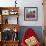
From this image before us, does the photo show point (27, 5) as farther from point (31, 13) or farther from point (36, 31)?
point (36, 31)

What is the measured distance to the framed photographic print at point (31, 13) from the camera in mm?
5875

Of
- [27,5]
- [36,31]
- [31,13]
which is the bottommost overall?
[36,31]

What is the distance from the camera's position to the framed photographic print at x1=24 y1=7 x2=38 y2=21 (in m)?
5.88

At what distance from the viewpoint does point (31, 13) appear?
590 centimetres

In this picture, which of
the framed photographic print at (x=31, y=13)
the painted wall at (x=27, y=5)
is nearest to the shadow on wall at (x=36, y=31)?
the painted wall at (x=27, y=5)

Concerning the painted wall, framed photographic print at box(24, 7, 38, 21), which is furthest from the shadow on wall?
framed photographic print at box(24, 7, 38, 21)

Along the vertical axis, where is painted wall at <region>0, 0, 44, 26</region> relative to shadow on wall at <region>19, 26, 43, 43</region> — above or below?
above

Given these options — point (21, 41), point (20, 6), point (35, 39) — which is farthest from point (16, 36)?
point (20, 6)

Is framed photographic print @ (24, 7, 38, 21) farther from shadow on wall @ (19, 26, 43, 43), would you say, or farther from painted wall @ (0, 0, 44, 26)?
shadow on wall @ (19, 26, 43, 43)

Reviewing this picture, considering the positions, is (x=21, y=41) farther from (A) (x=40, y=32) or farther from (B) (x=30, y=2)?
(B) (x=30, y=2)

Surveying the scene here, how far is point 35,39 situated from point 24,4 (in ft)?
4.57

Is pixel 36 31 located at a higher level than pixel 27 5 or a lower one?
lower

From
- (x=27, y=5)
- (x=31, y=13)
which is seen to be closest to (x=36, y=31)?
(x=31, y=13)

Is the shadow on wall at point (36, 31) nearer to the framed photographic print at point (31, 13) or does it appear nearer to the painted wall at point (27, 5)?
the painted wall at point (27, 5)
